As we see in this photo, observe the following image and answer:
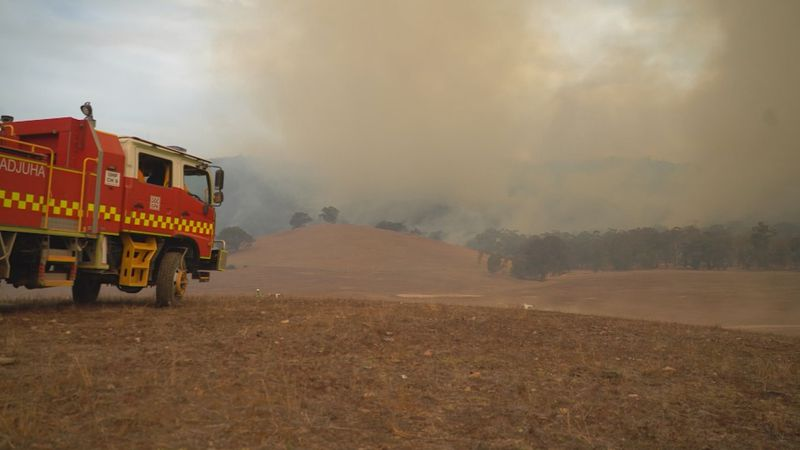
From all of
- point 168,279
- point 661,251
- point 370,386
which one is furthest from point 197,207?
point 661,251

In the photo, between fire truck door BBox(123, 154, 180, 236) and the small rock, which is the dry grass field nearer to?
the small rock

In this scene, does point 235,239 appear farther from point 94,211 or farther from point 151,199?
point 94,211

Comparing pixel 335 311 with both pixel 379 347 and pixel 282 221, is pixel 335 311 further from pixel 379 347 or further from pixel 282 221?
pixel 282 221

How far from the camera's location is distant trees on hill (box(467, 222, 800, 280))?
58.4m

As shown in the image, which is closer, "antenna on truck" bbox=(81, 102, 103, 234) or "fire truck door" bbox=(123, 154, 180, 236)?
"antenna on truck" bbox=(81, 102, 103, 234)

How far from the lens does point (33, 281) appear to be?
9.18 meters

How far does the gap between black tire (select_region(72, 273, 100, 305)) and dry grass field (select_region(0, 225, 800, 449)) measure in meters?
0.40

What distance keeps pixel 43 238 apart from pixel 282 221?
151309 millimetres

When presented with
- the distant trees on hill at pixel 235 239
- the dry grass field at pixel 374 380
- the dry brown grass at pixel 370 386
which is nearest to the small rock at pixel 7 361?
the dry grass field at pixel 374 380

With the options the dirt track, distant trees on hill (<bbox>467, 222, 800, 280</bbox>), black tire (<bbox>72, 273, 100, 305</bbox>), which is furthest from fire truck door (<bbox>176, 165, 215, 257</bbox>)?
distant trees on hill (<bbox>467, 222, 800, 280</bbox>)

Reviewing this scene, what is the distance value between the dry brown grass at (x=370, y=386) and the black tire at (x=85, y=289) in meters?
1.72

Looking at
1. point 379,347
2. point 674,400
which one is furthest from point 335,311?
point 674,400

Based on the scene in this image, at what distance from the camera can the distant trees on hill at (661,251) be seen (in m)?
58.4

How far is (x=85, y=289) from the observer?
462 inches
